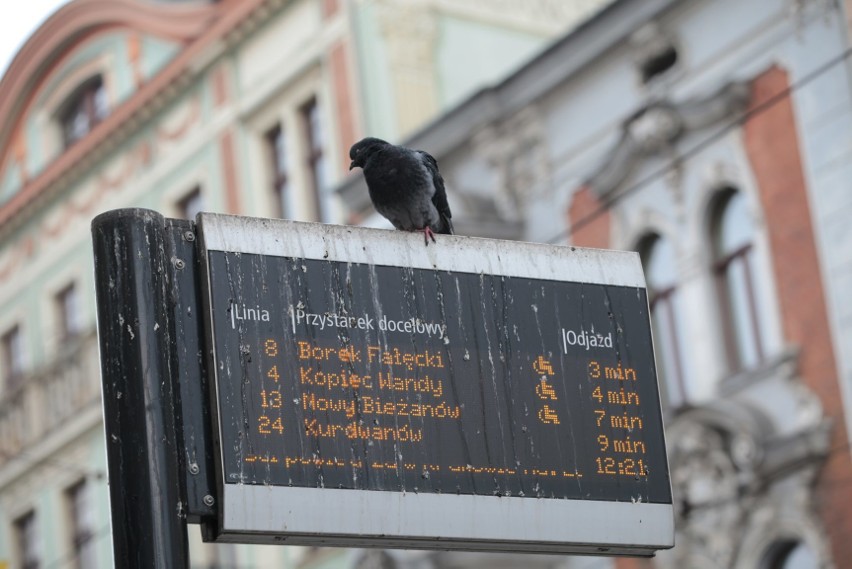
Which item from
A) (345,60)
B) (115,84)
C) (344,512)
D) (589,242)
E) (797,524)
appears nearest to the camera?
(344,512)

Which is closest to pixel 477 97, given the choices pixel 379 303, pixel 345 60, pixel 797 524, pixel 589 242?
pixel 589 242

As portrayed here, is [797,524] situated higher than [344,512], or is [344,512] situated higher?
[797,524]

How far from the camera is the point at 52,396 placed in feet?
111

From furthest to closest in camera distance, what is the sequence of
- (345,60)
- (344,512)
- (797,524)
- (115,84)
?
(115,84) < (345,60) < (797,524) < (344,512)

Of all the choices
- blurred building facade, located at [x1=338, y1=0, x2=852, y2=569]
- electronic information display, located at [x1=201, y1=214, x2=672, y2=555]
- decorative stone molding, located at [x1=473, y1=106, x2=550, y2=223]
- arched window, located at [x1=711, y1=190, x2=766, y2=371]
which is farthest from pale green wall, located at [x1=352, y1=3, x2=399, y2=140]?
electronic information display, located at [x1=201, y1=214, x2=672, y2=555]

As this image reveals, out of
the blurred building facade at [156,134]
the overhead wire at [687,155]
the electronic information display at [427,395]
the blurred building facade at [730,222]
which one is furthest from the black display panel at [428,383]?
the blurred building facade at [156,134]

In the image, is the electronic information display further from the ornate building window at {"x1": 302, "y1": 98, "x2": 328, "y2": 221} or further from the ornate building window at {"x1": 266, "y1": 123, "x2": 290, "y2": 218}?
the ornate building window at {"x1": 266, "y1": 123, "x2": 290, "y2": 218}

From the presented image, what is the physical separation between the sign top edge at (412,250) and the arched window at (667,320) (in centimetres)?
1320

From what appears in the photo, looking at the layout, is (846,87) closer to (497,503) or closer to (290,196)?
(290,196)

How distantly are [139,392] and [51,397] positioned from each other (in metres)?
26.9

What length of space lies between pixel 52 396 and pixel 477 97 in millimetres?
12080

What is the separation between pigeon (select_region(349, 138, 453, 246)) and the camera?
30.2ft

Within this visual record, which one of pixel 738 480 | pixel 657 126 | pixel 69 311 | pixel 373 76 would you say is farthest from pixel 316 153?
pixel 738 480

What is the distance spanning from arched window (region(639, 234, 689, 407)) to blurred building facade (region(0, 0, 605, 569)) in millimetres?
4348
